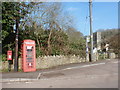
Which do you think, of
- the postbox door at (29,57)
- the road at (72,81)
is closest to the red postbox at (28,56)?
the postbox door at (29,57)

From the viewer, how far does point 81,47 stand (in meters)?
20.2

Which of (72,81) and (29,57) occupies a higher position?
(29,57)

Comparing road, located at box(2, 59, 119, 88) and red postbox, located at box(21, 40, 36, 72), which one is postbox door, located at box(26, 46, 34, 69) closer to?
red postbox, located at box(21, 40, 36, 72)

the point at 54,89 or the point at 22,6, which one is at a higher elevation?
the point at 22,6

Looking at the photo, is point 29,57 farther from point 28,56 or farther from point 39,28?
point 39,28

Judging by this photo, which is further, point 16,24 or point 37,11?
point 37,11

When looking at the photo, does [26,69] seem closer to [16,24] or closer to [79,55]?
[16,24]

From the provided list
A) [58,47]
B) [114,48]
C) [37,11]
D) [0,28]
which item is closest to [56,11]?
[37,11]

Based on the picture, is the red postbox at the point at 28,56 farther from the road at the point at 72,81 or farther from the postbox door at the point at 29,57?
the road at the point at 72,81

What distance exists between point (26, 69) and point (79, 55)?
322 inches

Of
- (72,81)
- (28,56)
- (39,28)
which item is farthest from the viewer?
(39,28)

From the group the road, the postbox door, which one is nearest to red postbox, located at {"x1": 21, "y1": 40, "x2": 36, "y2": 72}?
the postbox door

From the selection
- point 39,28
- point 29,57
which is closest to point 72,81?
point 29,57

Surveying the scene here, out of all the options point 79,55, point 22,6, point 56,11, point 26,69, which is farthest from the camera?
point 79,55
